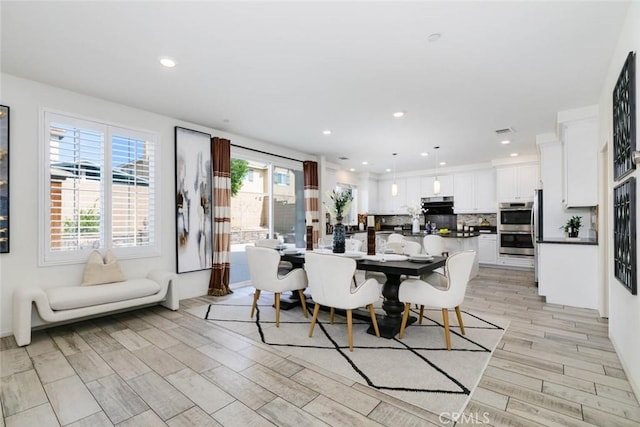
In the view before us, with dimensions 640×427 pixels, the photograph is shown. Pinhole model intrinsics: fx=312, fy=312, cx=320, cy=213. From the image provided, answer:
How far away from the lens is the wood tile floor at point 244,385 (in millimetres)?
1850

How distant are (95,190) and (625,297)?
5.23 metres

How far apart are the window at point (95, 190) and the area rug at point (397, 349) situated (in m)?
1.33

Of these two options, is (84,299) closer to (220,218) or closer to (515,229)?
(220,218)

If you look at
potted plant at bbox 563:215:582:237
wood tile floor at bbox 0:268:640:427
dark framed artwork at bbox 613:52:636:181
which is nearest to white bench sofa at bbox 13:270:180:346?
wood tile floor at bbox 0:268:640:427

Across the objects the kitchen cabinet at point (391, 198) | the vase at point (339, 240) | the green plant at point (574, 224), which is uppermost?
the kitchen cabinet at point (391, 198)

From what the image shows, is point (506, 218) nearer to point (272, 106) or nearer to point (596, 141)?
point (596, 141)

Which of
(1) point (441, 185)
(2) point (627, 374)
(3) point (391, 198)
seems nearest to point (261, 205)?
(3) point (391, 198)

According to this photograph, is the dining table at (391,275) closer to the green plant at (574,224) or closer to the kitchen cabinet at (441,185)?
the green plant at (574,224)

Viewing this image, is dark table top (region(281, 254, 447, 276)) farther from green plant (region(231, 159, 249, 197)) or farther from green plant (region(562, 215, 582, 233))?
green plant (region(231, 159, 249, 197))

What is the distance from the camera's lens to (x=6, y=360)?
2.59 m

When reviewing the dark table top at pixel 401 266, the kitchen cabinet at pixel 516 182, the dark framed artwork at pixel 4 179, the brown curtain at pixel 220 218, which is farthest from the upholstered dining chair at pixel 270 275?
the kitchen cabinet at pixel 516 182

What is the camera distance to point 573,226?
14.6 ft

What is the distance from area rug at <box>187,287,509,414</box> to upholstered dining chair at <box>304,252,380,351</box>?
27 centimetres

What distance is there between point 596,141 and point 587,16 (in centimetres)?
246
